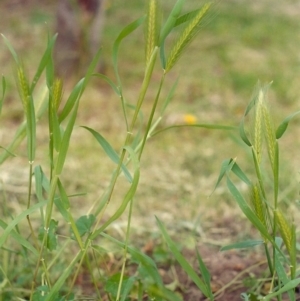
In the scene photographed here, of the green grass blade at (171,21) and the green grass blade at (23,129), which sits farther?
the green grass blade at (23,129)

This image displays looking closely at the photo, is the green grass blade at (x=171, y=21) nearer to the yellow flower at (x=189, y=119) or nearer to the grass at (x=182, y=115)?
the grass at (x=182, y=115)

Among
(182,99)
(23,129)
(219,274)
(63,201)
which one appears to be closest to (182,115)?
(182,99)

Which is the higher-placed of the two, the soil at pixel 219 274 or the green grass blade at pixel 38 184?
the green grass blade at pixel 38 184

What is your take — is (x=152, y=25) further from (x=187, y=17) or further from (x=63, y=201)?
(x=63, y=201)

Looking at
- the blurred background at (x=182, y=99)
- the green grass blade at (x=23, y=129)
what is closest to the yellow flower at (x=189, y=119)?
the blurred background at (x=182, y=99)

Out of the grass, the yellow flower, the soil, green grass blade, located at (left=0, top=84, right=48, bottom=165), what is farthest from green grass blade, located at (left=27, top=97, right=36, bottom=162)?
the yellow flower

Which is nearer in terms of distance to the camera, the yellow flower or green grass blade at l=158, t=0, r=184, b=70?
green grass blade at l=158, t=0, r=184, b=70

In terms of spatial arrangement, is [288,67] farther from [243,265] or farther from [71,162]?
[243,265]

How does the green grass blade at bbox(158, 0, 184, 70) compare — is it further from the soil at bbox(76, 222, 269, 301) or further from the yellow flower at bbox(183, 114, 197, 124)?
the yellow flower at bbox(183, 114, 197, 124)
